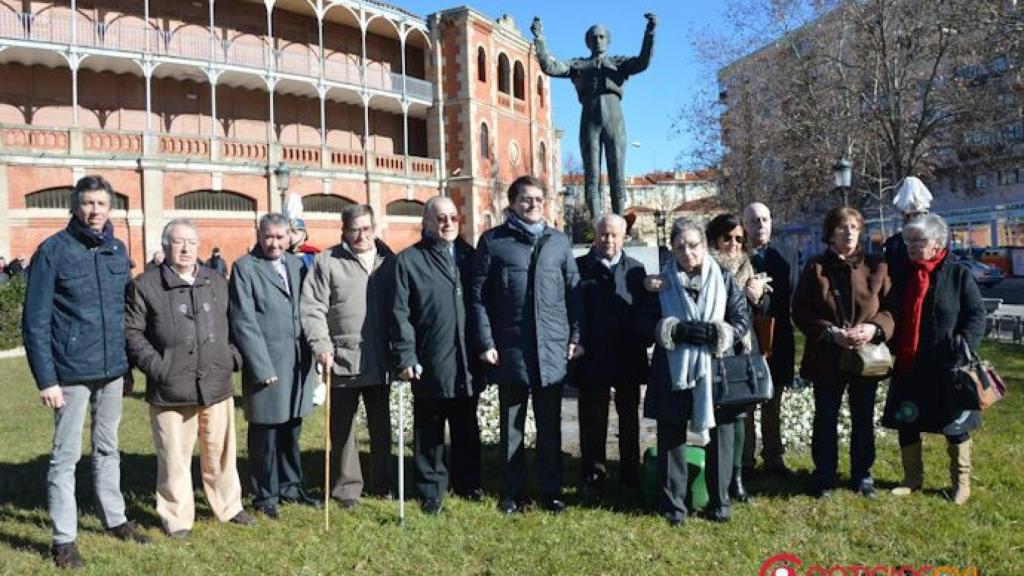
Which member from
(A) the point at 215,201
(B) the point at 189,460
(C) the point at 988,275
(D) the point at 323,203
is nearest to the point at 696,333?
(B) the point at 189,460

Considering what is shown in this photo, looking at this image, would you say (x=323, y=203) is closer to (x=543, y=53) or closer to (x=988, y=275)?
(x=543, y=53)

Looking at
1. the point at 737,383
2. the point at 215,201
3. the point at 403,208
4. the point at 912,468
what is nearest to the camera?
the point at 737,383

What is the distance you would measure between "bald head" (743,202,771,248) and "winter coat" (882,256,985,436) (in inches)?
35.2

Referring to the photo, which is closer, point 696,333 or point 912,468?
point 696,333

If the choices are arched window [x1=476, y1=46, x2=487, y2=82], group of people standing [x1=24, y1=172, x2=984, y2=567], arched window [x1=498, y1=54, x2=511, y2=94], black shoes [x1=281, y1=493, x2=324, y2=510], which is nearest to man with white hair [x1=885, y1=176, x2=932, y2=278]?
group of people standing [x1=24, y1=172, x2=984, y2=567]

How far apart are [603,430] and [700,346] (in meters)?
1.25

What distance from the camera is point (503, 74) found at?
1350 inches

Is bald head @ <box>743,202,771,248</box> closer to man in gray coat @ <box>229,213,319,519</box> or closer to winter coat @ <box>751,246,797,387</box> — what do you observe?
winter coat @ <box>751,246,797,387</box>

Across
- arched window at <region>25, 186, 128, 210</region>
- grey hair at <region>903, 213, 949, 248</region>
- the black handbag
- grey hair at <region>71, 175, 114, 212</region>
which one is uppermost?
arched window at <region>25, 186, 128, 210</region>

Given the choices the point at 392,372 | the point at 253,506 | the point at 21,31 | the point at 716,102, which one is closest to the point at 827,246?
the point at 392,372

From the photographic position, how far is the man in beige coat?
15.8 ft

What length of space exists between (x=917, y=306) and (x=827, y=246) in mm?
650

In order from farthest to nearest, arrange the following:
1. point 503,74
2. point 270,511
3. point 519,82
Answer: point 519,82 → point 503,74 → point 270,511

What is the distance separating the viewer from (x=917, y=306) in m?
4.60
